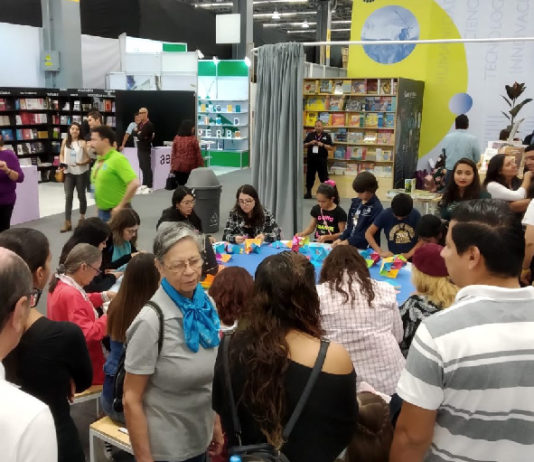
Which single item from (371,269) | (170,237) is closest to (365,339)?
(170,237)

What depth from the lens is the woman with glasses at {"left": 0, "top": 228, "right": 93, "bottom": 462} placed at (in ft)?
6.15

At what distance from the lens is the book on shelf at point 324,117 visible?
35.6 feet

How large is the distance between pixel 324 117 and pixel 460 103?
254 cm

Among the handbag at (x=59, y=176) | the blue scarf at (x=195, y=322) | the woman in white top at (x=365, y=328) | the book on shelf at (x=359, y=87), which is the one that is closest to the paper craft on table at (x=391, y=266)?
the woman in white top at (x=365, y=328)

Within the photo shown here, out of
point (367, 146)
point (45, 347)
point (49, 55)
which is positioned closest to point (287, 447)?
point (45, 347)

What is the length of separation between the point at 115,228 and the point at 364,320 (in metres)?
2.29

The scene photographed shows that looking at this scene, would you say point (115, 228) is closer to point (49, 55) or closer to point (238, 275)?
point (238, 275)

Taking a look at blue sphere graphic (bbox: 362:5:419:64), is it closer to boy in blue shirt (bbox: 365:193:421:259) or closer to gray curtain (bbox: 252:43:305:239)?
gray curtain (bbox: 252:43:305:239)

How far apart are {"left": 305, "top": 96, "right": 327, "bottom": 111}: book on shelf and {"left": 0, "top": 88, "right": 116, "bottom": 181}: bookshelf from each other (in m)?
4.87

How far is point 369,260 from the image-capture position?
4.03 m

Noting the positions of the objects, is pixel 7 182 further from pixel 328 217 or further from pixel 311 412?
pixel 311 412

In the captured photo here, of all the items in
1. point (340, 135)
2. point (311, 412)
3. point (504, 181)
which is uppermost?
point (340, 135)

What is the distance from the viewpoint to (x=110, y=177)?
5109mm

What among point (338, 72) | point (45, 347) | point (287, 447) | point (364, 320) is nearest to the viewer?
point (287, 447)
